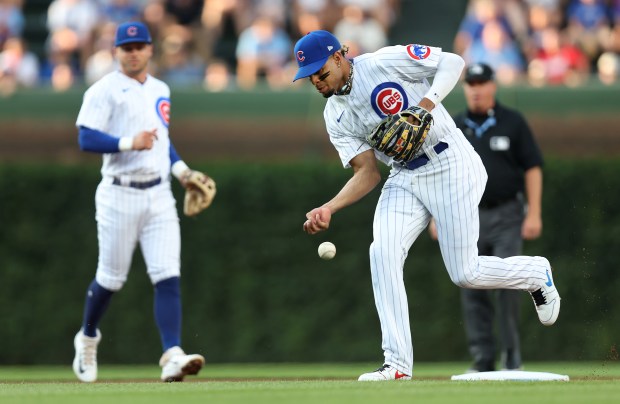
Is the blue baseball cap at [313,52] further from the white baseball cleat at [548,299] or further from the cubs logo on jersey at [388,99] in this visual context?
the white baseball cleat at [548,299]

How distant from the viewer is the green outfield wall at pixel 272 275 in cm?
1102

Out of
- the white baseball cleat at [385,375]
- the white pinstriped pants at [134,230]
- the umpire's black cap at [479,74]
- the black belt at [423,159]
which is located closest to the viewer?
the white baseball cleat at [385,375]

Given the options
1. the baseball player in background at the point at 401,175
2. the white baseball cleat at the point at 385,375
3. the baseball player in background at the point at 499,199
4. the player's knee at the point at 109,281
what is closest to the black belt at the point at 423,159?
the baseball player in background at the point at 401,175

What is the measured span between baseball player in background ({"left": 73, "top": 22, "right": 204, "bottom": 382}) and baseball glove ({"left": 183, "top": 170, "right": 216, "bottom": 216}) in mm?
268

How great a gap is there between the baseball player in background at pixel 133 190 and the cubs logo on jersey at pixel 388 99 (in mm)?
1858

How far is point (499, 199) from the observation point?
30.3ft

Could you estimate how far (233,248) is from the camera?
37.3ft

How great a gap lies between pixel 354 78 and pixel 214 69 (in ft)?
21.1

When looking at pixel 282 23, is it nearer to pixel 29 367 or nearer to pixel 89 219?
Result: pixel 89 219

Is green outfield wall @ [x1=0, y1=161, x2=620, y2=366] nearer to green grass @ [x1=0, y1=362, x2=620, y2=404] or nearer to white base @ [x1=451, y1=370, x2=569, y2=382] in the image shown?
white base @ [x1=451, y1=370, x2=569, y2=382]

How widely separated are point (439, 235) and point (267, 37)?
7.05 meters

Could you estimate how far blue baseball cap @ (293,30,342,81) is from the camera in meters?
7.04

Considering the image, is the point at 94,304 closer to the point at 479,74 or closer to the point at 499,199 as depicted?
the point at 499,199

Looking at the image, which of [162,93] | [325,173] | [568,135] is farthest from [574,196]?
[162,93]
